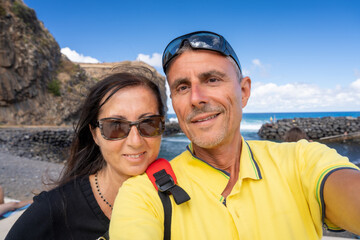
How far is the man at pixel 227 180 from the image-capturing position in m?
1.25

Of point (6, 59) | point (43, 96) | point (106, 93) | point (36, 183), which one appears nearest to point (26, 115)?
point (43, 96)

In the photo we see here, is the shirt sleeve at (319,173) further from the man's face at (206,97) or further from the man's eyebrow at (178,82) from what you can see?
the man's eyebrow at (178,82)

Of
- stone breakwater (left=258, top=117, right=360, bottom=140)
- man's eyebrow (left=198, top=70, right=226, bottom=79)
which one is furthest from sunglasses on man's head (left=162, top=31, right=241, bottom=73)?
stone breakwater (left=258, top=117, right=360, bottom=140)

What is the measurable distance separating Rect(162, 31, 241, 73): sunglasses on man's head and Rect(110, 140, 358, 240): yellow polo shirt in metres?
0.99

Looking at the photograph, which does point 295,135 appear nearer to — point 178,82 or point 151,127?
point 151,127

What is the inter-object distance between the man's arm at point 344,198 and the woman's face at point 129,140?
1.38 metres

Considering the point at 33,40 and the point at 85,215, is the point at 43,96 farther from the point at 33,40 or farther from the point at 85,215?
the point at 85,215

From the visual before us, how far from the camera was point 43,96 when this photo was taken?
91.1ft

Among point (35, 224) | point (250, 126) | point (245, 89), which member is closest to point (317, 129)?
point (250, 126)

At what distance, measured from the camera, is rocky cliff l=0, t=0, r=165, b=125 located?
23312 millimetres

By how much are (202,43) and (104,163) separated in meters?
1.72

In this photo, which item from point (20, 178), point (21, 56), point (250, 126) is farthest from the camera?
point (250, 126)

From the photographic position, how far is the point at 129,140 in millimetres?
2012

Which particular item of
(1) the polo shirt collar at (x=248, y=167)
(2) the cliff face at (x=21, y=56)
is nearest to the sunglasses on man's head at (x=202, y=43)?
(1) the polo shirt collar at (x=248, y=167)
